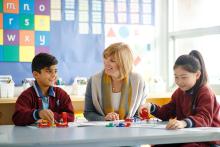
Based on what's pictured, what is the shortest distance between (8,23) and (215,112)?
2.28 metres

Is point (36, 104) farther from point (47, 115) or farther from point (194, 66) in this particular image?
point (194, 66)

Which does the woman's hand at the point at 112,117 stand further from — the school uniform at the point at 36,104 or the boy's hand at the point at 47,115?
the boy's hand at the point at 47,115

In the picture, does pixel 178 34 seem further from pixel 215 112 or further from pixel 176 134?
pixel 176 134

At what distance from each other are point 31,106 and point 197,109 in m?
0.94

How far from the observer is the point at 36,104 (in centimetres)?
234

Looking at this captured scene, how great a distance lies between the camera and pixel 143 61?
433cm

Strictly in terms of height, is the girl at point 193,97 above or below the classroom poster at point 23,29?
below

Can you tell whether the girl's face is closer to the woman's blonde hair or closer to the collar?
the woman's blonde hair

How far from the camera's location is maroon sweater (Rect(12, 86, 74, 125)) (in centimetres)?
214

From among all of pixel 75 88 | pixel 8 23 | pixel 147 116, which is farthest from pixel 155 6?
pixel 147 116

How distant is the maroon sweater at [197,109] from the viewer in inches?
80.6

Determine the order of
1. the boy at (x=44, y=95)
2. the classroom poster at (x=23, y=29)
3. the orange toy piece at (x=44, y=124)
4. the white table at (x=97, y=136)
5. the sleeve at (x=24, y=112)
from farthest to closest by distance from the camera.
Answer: the classroom poster at (x=23, y=29) → the boy at (x=44, y=95) → the sleeve at (x=24, y=112) → the orange toy piece at (x=44, y=124) → the white table at (x=97, y=136)

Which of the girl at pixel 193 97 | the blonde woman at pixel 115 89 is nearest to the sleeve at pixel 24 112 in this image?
the blonde woman at pixel 115 89

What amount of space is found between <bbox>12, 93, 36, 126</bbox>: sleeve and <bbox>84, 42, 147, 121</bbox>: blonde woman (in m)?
0.42
